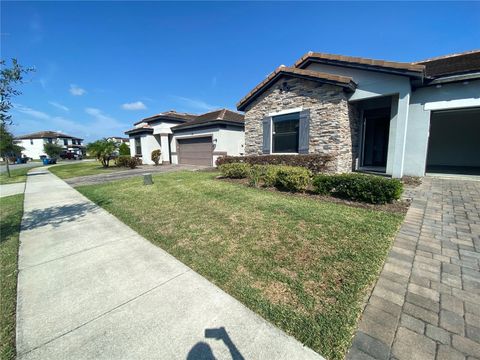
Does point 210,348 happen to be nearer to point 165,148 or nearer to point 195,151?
point 195,151

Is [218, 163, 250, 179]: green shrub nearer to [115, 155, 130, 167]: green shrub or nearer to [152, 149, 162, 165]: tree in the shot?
[115, 155, 130, 167]: green shrub

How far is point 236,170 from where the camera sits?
9.99 meters

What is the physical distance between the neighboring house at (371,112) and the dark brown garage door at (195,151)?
5037 mm

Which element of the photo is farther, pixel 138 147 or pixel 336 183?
pixel 138 147

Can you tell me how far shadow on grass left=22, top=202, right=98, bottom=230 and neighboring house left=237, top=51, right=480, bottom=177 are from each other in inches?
332

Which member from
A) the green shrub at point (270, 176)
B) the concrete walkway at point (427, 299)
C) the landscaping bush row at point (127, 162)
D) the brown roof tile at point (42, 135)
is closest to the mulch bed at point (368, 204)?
the concrete walkway at point (427, 299)

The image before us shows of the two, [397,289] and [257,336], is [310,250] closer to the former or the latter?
[397,289]

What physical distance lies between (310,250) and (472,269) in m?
2.09

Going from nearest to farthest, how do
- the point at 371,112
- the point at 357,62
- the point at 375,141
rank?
the point at 357,62 → the point at 371,112 → the point at 375,141

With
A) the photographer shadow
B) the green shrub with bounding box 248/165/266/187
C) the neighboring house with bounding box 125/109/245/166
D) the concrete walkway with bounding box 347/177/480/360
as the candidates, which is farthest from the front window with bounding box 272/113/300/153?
the photographer shadow

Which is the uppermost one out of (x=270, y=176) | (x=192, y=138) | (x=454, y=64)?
(x=454, y=64)

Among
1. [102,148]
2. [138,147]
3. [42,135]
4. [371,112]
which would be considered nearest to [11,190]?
[102,148]

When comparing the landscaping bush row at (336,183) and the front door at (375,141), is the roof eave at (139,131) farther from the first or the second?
the front door at (375,141)

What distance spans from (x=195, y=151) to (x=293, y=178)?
1294cm
